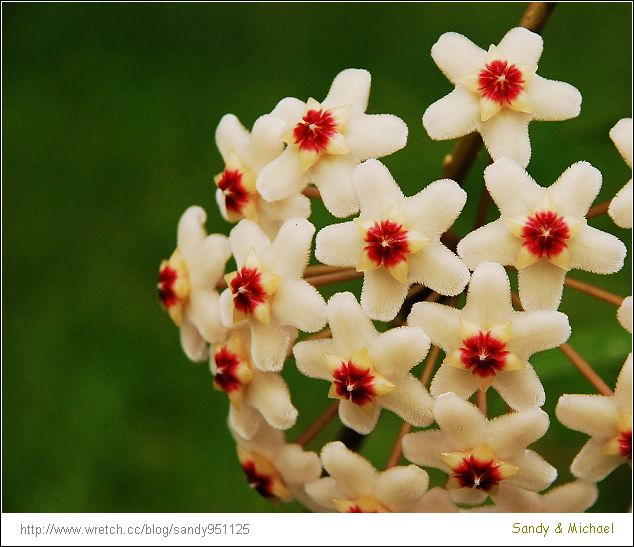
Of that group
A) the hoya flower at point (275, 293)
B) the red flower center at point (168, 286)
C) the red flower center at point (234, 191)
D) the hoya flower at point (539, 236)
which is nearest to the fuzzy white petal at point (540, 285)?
the hoya flower at point (539, 236)

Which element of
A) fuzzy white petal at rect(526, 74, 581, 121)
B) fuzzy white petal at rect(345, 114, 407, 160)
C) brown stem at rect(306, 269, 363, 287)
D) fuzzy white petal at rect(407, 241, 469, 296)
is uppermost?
fuzzy white petal at rect(526, 74, 581, 121)

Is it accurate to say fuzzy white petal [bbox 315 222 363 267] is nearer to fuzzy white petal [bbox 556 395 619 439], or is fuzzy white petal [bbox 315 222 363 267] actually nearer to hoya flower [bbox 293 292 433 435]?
hoya flower [bbox 293 292 433 435]

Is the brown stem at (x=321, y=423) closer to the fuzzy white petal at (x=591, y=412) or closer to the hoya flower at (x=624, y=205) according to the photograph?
the fuzzy white petal at (x=591, y=412)

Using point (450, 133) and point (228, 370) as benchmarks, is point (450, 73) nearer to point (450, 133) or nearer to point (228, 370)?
point (450, 133)

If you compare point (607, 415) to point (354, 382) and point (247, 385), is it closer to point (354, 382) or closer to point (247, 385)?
point (354, 382)

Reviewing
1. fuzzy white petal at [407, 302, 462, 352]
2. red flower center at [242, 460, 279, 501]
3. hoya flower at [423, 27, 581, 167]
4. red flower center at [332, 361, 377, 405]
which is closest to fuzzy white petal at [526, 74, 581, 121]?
hoya flower at [423, 27, 581, 167]

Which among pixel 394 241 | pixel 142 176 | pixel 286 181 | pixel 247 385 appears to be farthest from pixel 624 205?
pixel 142 176

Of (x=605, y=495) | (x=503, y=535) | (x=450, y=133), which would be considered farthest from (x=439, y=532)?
(x=450, y=133)
